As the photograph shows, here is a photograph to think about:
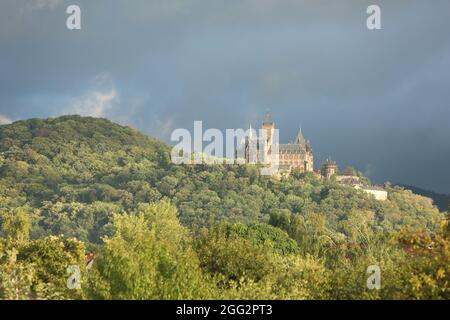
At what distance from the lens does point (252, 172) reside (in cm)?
18262

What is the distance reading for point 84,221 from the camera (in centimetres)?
15338

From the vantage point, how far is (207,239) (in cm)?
4750

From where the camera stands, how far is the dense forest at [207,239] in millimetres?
27609

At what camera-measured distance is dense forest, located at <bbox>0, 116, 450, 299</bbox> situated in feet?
90.6
